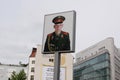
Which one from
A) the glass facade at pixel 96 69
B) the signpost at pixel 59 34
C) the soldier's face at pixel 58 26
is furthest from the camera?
the glass facade at pixel 96 69

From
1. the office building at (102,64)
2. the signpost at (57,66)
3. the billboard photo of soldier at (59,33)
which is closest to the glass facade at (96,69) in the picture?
the office building at (102,64)

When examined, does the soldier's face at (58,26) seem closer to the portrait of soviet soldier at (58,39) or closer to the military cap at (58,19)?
the portrait of soviet soldier at (58,39)

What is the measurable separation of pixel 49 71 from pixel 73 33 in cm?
4883

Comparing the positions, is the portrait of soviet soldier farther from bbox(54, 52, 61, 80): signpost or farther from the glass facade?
the glass facade

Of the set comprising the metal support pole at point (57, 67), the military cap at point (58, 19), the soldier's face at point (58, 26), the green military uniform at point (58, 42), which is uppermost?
the military cap at point (58, 19)

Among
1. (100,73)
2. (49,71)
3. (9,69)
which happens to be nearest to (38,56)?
(49,71)

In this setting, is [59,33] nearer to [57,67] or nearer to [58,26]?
[58,26]

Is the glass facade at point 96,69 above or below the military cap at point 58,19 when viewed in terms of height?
above

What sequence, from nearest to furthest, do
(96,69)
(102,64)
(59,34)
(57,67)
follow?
1. (57,67)
2. (59,34)
3. (102,64)
4. (96,69)

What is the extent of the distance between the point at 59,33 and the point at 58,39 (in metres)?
0.33

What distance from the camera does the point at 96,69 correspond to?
308 ft

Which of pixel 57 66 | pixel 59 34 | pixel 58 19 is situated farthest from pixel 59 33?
pixel 57 66

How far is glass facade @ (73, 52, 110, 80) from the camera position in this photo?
89387 millimetres

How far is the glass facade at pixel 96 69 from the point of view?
89387 mm
